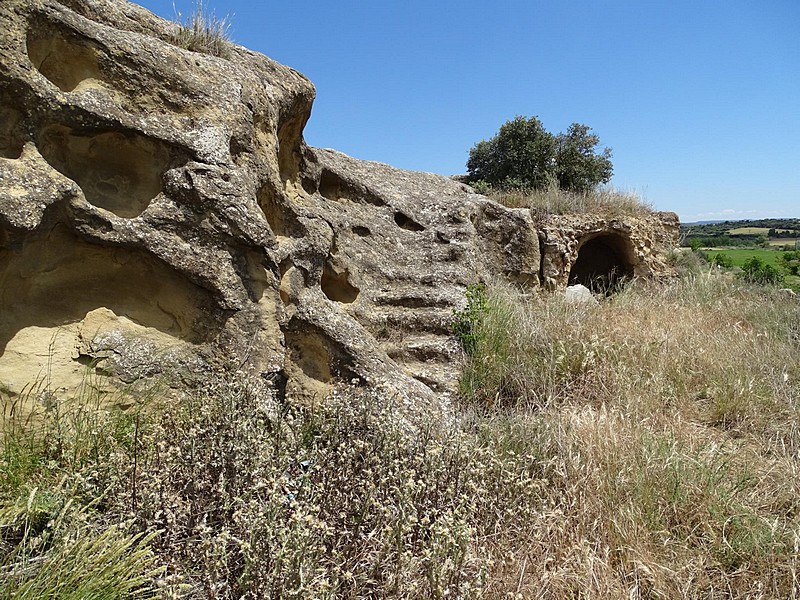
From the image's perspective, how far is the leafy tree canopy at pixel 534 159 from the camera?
13648 millimetres

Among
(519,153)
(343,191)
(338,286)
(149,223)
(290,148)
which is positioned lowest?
(338,286)

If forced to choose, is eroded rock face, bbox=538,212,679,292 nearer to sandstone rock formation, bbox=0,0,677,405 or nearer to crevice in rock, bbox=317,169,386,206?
crevice in rock, bbox=317,169,386,206

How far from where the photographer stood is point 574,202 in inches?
353

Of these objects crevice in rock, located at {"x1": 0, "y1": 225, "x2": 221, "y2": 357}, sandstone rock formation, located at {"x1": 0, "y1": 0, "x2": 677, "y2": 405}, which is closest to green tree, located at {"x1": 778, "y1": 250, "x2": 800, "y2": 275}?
sandstone rock formation, located at {"x1": 0, "y1": 0, "x2": 677, "y2": 405}

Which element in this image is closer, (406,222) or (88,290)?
(88,290)

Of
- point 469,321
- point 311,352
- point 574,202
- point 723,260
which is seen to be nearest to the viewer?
point 311,352

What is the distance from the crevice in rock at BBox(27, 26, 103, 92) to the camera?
316 cm

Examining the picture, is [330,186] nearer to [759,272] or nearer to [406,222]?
[406,222]

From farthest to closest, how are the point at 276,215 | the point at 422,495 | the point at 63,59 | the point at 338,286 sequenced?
1. the point at 338,286
2. the point at 276,215
3. the point at 63,59
4. the point at 422,495

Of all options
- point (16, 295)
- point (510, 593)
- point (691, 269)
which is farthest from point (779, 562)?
point (691, 269)

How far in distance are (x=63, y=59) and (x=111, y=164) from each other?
634 millimetres

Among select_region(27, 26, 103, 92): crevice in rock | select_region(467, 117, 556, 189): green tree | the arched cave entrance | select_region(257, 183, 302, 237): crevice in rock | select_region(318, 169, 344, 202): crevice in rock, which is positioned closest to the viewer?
select_region(27, 26, 103, 92): crevice in rock

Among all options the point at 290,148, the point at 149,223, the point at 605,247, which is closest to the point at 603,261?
the point at 605,247

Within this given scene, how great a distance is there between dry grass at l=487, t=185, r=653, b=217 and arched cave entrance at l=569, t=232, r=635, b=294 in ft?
1.49
